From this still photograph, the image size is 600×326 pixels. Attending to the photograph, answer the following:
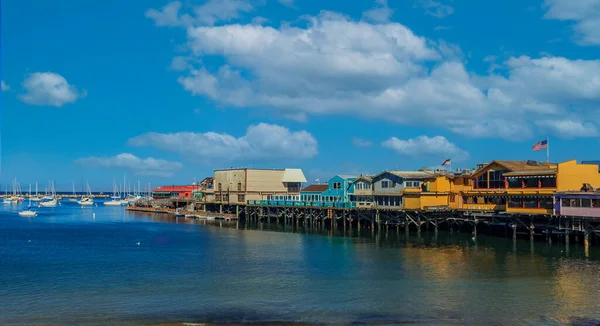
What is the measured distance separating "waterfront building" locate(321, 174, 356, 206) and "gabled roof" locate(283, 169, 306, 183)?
22394mm

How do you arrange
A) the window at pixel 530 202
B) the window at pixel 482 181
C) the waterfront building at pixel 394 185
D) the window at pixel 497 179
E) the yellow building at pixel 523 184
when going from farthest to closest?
the waterfront building at pixel 394 185 < the window at pixel 482 181 < the window at pixel 497 179 < the window at pixel 530 202 < the yellow building at pixel 523 184

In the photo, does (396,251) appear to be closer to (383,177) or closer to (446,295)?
(446,295)

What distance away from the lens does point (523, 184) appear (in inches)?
2478

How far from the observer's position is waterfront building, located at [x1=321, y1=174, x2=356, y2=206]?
89.6 meters

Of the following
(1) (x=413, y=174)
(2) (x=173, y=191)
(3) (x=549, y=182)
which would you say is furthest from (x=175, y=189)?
(3) (x=549, y=182)

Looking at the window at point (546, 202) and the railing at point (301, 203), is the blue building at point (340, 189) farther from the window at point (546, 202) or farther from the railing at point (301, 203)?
the window at point (546, 202)

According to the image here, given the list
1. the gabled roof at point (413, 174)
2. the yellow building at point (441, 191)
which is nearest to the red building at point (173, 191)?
the gabled roof at point (413, 174)

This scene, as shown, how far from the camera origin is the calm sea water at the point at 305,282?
102ft

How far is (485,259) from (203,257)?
27.3m

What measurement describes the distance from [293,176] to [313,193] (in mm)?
18207

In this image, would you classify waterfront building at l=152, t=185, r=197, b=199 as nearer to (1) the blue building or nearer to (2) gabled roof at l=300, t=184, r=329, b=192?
(2) gabled roof at l=300, t=184, r=329, b=192

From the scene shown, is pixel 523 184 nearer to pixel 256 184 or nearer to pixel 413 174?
pixel 413 174

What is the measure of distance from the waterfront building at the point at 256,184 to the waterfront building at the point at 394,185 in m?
30.5

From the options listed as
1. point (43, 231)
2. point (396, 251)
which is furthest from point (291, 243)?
point (43, 231)
